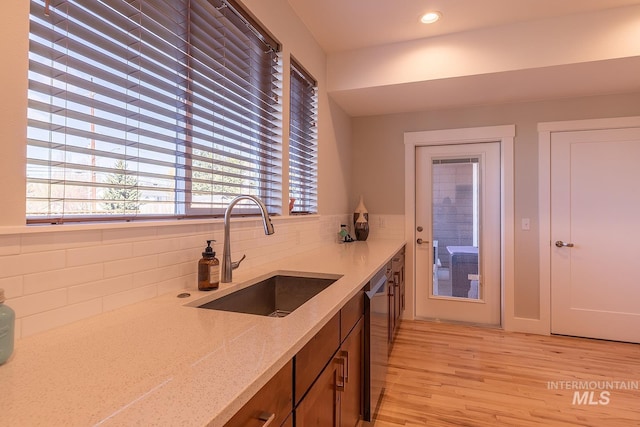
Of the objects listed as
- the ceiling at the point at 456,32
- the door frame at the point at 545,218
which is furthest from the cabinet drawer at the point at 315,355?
the door frame at the point at 545,218

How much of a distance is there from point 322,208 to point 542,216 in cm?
210

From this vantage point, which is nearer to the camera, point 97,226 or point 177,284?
point 97,226

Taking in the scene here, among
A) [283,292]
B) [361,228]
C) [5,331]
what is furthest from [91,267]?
[361,228]

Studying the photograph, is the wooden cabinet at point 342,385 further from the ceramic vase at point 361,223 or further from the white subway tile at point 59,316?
the ceramic vase at point 361,223

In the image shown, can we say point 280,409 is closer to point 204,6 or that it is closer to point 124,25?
point 124,25

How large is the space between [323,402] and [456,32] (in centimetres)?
273

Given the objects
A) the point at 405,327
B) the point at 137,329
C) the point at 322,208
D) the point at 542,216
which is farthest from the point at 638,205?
the point at 137,329

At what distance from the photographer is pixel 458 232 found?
11.4 feet

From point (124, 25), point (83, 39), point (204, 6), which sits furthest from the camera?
point (204, 6)

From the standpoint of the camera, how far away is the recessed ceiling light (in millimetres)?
2365

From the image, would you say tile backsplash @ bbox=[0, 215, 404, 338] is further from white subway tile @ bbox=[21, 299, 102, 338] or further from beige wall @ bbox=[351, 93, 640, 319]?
beige wall @ bbox=[351, 93, 640, 319]

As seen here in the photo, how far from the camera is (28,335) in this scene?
853 millimetres

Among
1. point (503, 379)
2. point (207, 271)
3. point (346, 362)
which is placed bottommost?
point (503, 379)

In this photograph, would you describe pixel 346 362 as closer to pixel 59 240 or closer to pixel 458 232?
pixel 59 240
